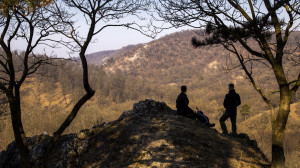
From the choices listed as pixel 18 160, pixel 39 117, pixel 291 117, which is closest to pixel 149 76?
pixel 39 117

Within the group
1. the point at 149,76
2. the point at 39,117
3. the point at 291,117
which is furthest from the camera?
the point at 149,76

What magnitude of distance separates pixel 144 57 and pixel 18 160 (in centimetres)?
12073

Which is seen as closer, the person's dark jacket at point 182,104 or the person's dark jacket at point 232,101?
the person's dark jacket at point 232,101

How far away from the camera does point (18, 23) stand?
5621 mm

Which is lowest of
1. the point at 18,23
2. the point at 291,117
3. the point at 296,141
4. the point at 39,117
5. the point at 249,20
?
the point at 296,141

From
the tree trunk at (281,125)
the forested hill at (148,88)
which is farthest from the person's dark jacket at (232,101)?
the tree trunk at (281,125)

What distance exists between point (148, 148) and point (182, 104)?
285cm

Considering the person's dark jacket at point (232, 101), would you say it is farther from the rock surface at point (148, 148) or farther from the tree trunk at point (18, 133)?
the tree trunk at point (18, 133)

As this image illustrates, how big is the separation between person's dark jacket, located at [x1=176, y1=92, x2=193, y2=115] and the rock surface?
55 cm

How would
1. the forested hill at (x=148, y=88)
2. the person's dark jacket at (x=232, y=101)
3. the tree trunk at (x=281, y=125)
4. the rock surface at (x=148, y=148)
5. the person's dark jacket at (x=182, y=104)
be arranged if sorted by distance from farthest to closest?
the forested hill at (x=148, y=88) < the person's dark jacket at (x=182, y=104) < the person's dark jacket at (x=232, y=101) < the rock surface at (x=148, y=148) < the tree trunk at (x=281, y=125)

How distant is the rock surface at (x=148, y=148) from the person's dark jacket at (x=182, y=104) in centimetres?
55

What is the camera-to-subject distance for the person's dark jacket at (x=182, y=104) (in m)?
7.20

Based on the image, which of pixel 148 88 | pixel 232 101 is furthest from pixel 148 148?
pixel 148 88

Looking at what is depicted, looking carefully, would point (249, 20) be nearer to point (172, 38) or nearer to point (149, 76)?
point (149, 76)
